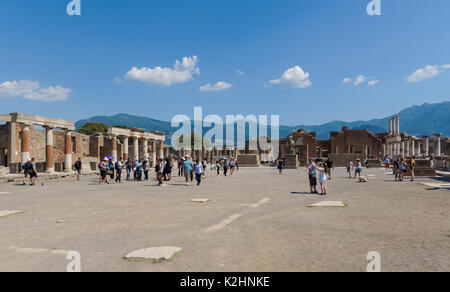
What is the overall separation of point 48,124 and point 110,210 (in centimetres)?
2351

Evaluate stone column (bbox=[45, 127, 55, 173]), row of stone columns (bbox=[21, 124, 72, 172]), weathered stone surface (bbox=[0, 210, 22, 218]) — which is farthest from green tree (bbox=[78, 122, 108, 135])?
weathered stone surface (bbox=[0, 210, 22, 218])

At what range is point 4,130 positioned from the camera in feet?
121

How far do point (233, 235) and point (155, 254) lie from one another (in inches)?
76.0

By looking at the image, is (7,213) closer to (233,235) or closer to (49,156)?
(233,235)

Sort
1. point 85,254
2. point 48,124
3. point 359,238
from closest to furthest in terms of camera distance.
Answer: point 85,254
point 359,238
point 48,124

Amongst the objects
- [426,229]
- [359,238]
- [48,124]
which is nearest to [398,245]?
[359,238]

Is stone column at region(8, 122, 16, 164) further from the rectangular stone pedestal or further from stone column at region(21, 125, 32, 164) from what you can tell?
the rectangular stone pedestal

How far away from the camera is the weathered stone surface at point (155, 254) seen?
15.6 feet

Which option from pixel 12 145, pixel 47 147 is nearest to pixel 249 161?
pixel 47 147

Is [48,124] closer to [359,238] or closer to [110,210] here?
[110,210]

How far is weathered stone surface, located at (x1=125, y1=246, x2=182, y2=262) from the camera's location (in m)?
4.75

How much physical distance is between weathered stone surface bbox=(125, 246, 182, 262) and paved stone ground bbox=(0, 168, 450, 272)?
0.12 metres

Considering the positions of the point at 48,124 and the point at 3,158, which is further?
the point at 3,158

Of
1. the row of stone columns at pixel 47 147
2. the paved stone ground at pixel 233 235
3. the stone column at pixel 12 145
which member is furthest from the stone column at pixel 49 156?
the paved stone ground at pixel 233 235
